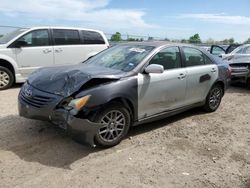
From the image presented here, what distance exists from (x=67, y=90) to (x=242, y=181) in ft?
8.59

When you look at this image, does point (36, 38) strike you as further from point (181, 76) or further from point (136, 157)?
point (136, 157)

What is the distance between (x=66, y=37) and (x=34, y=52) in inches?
48.4

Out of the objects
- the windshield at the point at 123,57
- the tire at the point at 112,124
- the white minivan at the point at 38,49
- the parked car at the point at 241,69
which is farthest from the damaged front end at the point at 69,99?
the parked car at the point at 241,69

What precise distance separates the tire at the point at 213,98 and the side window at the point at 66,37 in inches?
197

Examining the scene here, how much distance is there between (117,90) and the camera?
4.48 meters

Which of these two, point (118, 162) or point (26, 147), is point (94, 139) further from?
point (26, 147)

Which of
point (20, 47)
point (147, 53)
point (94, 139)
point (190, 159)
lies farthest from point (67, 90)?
point (20, 47)

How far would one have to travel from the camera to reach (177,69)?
5617 millimetres

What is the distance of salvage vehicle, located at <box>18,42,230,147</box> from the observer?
424 cm

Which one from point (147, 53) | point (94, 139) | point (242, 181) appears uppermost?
A: point (147, 53)

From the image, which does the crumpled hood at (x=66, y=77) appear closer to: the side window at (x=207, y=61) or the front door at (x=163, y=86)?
the front door at (x=163, y=86)

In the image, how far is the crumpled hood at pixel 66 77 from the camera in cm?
434

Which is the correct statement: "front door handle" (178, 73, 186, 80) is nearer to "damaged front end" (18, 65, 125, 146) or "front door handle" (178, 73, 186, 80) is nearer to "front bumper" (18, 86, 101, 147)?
"damaged front end" (18, 65, 125, 146)

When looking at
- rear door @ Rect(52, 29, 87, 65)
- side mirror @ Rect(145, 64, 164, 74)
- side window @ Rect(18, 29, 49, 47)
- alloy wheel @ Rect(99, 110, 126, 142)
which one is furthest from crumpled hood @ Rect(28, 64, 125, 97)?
rear door @ Rect(52, 29, 87, 65)
